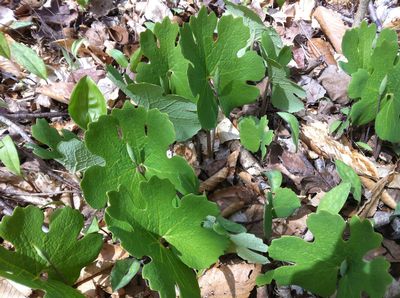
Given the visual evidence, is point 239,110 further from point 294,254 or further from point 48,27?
point 48,27

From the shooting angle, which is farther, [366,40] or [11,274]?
[366,40]

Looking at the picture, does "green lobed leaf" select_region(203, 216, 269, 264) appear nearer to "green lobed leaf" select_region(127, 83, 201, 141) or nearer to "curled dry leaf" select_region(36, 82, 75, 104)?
"green lobed leaf" select_region(127, 83, 201, 141)

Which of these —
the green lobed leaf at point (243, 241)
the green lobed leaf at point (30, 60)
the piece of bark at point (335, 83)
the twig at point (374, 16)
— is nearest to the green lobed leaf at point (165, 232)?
the green lobed leaf at point (243, 241)

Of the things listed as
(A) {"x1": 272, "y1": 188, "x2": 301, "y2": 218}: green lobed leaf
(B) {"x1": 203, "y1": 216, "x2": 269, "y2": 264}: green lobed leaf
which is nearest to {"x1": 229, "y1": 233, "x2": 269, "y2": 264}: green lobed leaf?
(B) {"x1": 203, "y1": 216, "x2": 269, "y2": 264}: green lobed leaf

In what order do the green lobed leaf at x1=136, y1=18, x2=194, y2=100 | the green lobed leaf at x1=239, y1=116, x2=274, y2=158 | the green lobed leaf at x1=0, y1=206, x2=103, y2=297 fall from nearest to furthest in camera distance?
1. the green lobed leaf at x1=0, y1=206, x2=103, y2=297
2. the green lobed leaf at x1=136, y1=18, x2=194, y2=100
3. the green lobed leaf at x1=239, y1=116, x2=274, y2=158

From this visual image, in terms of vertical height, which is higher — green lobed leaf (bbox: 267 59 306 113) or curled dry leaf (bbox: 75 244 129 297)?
green lobed leaf (bbox: 267 59 306 113)

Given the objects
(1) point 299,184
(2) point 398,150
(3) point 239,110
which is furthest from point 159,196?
(2) point 398,150

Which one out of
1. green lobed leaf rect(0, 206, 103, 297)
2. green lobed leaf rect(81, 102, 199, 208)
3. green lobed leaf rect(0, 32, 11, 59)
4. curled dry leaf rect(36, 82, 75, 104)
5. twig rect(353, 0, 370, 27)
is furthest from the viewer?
twig rect(353, 0, 370, 27)
